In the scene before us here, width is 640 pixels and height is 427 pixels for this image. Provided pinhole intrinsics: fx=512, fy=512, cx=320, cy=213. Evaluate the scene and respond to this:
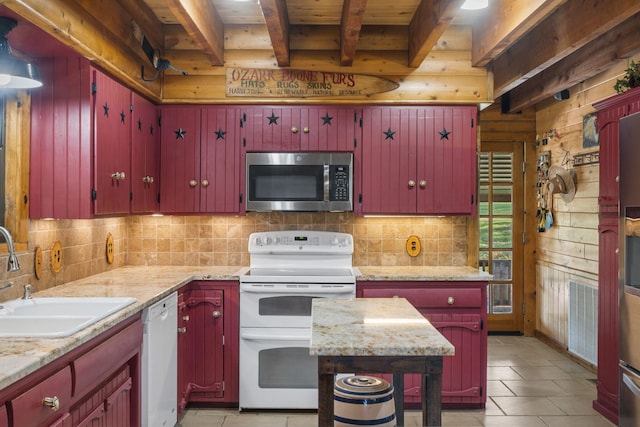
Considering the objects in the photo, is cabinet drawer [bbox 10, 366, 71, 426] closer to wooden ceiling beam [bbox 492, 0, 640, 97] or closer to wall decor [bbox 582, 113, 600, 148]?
wooden ceiling beam [bbox 492, 0, 640, 97]

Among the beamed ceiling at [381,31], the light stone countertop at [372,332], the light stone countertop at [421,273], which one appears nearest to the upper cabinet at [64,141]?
the beamed ceiling at [381,31]

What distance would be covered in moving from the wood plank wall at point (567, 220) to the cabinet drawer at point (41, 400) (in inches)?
A: 159

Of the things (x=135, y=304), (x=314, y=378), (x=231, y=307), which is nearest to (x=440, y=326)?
(x=314, y=378)

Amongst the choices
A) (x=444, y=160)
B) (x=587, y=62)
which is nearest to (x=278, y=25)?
(x=444, y=160)

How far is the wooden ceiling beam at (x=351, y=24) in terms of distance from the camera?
105 inches

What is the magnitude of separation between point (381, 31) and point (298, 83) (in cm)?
71

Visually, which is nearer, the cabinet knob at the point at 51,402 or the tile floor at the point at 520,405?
the cabinet knob at the point at 51,402

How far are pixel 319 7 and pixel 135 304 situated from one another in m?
2.18

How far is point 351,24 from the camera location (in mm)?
2871

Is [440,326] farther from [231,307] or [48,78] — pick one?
[48,78]

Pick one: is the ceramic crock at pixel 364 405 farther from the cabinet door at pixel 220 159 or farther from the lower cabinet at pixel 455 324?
the cabinet door at pixel 220 159

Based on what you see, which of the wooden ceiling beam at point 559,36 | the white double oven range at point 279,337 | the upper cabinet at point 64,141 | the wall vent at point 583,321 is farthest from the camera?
the wall vent at point 583,321

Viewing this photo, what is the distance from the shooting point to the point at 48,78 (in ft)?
8.76

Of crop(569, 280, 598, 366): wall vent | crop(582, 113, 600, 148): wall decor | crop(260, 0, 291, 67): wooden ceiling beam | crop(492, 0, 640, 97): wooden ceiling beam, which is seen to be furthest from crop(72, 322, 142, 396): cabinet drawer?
crop(582, 113, 600, 148): wall decor
